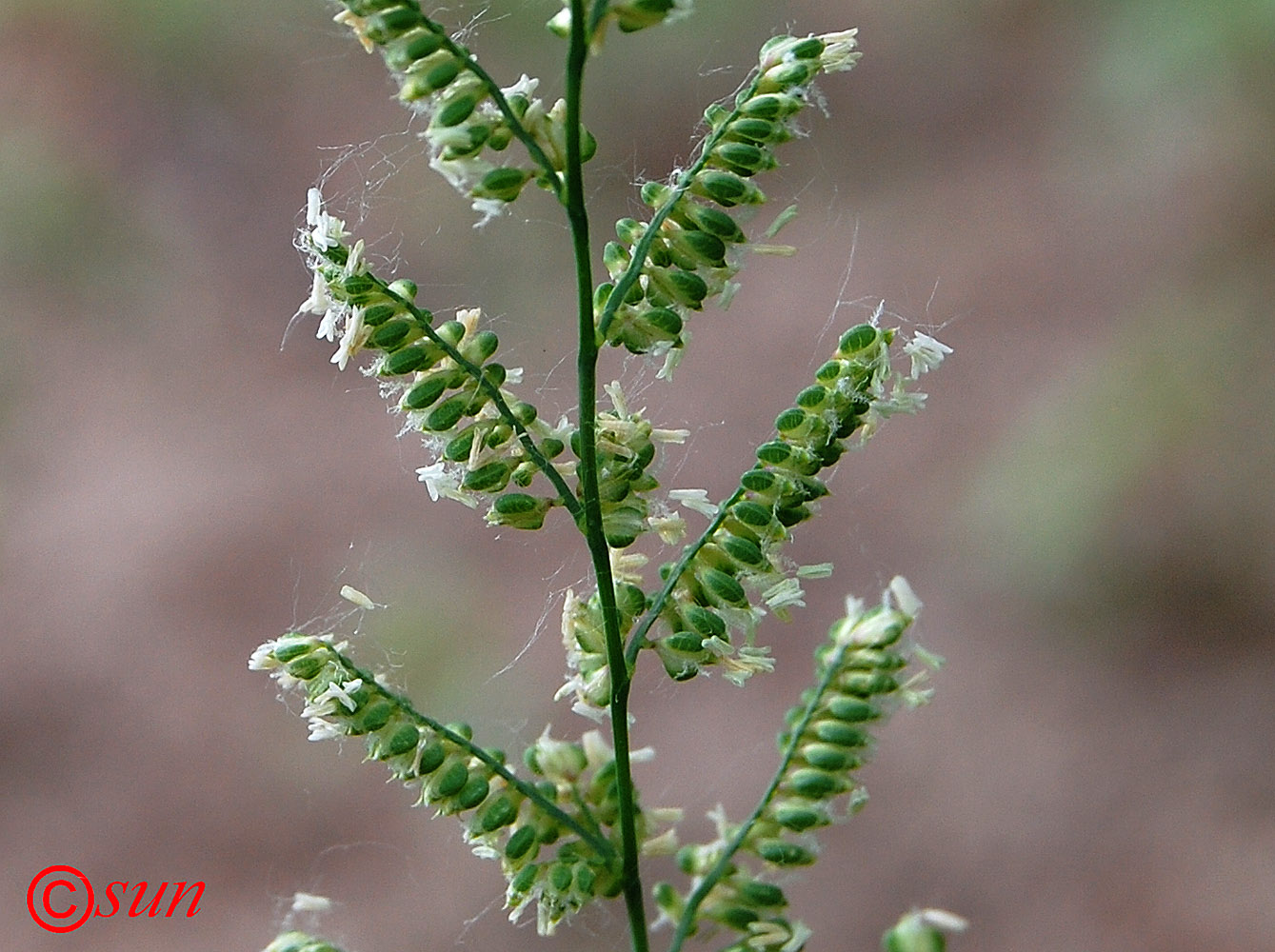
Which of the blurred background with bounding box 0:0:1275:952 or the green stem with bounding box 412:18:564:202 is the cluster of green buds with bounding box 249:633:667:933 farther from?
the blurred background with bounding box 0:0:1275:952

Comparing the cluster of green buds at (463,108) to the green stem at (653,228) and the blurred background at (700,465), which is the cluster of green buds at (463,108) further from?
the blurred background at (700,465)

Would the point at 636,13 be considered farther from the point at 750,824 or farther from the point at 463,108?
the point at 750,824

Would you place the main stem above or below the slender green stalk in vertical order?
below

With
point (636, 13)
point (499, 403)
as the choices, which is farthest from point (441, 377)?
point (636, 13)

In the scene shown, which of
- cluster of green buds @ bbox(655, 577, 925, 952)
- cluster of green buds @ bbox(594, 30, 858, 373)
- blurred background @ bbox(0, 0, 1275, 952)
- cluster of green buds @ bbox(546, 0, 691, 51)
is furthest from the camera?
blurred background @ bbox(0, 0, 1275, 952)

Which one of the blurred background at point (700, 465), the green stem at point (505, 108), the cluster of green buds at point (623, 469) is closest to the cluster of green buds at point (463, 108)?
the green stem at point (505, 108)

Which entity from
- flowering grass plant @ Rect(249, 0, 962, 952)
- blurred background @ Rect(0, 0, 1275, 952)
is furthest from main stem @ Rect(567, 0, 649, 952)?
blurred background @ Rect(0, 0, 1275, 952)

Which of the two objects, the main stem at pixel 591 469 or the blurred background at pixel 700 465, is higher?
the blurred background at pixel 700 465
